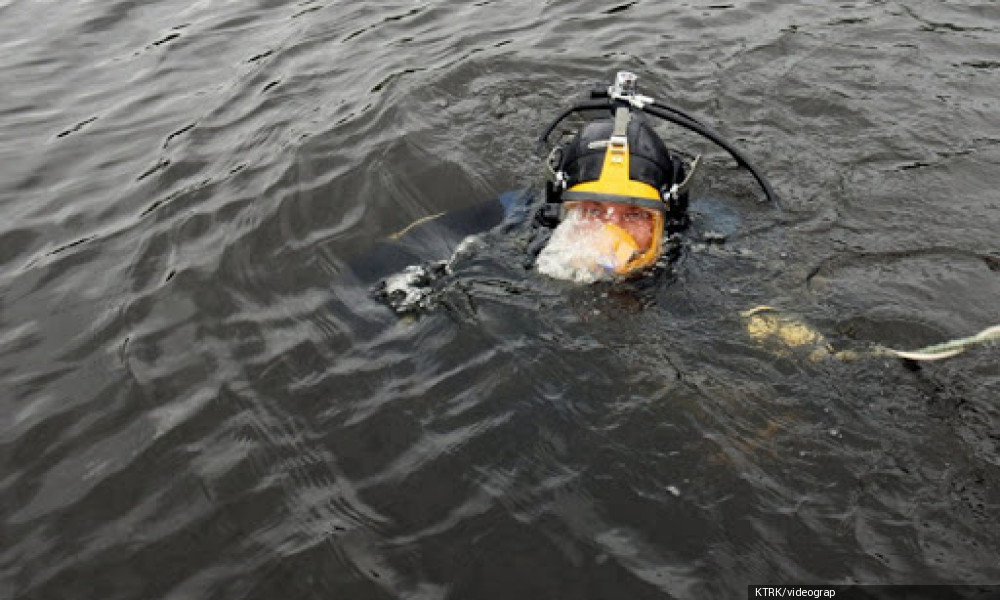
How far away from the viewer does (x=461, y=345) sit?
4.36 metres

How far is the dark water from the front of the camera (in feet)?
10.8

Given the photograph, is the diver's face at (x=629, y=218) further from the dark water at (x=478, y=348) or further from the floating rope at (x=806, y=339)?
the floating rope at (x=806, y=339)

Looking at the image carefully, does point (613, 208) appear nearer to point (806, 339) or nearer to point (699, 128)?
point (699, 128)

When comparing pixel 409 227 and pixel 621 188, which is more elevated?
pixel 621 188

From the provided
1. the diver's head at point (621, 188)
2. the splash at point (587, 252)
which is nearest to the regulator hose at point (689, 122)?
the diver's head at point (621, 188)

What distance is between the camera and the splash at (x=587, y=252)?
14.9 feet

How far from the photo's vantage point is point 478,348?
434 cm

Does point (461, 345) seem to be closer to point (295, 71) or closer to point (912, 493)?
point (912, 493)

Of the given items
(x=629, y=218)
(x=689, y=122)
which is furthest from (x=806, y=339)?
(x=689, y=122)

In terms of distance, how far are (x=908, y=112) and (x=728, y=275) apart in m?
2.95

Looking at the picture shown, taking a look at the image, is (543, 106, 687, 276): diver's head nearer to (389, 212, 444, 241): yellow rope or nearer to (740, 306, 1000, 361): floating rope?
(740, 306, 1000, 361): floating rope

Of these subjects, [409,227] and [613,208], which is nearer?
[613,208]

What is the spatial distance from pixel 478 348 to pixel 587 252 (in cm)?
86

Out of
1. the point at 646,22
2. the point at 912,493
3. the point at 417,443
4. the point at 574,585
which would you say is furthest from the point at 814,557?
the point at 646,22
